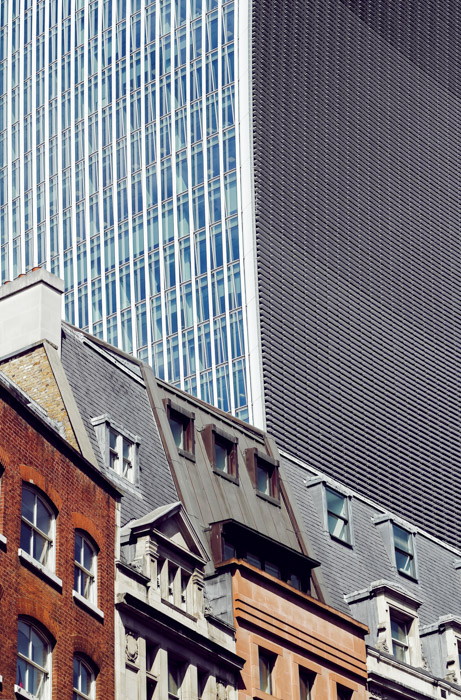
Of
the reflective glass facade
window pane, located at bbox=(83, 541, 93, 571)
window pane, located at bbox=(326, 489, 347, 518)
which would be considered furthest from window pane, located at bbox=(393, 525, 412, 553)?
the reflective glass facade

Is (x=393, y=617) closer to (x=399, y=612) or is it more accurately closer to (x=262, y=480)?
(x=399, y=612)

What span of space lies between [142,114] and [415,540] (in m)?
136

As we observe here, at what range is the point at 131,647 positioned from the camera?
142ft

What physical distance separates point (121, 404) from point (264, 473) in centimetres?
827

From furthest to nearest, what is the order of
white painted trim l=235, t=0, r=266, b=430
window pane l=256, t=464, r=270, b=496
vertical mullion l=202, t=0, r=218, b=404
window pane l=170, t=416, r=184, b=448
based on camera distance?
vertical mullion l=202, t=0, r=218, b=404, white painted trim l=235, t=0, r=266, b=430, window pane l=256, t=464, r=270, b=496, window pane l=170, t=416, r=184, b=448

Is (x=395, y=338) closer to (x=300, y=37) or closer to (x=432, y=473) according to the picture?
(x=432, y=473)

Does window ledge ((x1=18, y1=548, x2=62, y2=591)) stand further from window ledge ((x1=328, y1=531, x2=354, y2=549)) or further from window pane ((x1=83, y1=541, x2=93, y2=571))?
window ledge ((x1=328, y1=531, x2=354, y2=549))

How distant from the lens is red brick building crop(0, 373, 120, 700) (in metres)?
38.4

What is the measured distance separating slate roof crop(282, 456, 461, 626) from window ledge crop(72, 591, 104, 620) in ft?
52.7

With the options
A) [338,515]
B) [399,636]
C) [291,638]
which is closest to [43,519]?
[291,638]

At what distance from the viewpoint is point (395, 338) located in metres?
185

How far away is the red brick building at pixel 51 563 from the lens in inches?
1512

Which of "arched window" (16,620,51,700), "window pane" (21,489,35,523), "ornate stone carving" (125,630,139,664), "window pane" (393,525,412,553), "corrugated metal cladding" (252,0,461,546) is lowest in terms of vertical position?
"arched window" (16,620,51,700)

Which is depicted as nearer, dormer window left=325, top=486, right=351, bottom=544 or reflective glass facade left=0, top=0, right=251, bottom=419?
dormer window left=325, top=486, right=351, bottom=544
